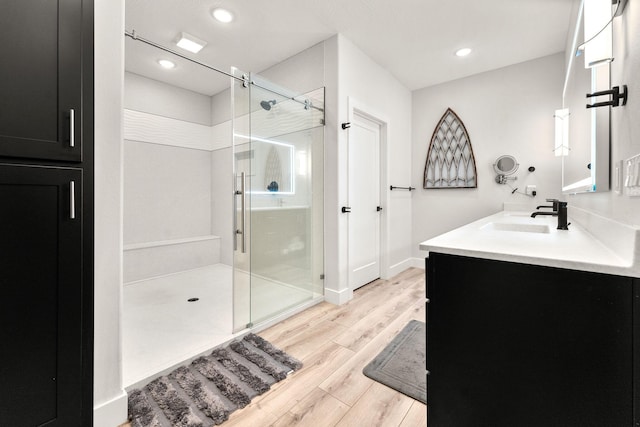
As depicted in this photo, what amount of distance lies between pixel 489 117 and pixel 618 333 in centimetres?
347

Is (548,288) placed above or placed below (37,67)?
below

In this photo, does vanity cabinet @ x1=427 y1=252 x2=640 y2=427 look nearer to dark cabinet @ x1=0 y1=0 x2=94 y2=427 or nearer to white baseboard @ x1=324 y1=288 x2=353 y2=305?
dark cabinet @ x1=0 y1=0 x2=94 y2=427

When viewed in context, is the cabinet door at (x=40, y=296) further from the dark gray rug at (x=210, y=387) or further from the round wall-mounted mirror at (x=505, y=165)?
the round wall-mounted mirror at (x=505, y=165)

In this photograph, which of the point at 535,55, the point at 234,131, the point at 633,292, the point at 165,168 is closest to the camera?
the point at 633,292

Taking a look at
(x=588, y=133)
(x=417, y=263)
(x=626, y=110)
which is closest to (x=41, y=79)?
(x=626, y=110)

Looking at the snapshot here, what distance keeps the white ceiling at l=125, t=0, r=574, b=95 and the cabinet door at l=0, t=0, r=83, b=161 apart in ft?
5.18

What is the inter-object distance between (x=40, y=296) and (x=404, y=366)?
1.90 meters

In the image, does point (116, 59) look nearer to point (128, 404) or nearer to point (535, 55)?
point (128, 404)

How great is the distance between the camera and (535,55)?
3.14 metres

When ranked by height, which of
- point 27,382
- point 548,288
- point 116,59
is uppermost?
point 116,59

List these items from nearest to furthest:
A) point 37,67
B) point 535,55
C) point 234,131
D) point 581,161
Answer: point 37,67 → point 581,161 → point 234,131 → point 535,55

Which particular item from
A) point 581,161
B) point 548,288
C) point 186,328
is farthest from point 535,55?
point 186,328

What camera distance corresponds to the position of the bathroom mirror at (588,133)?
1211 mm

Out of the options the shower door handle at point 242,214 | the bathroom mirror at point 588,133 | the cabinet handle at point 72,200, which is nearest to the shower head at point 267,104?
the shower door handle at point 242,214
